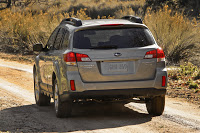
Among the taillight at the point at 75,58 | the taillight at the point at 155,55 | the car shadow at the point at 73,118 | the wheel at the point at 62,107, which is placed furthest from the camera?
the wheel at the point at 62,107

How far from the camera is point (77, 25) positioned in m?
8.08

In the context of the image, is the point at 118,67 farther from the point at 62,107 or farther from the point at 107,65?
the point at 62,107

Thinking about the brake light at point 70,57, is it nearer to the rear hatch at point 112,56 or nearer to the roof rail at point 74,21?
the rear hatch at point 112,56

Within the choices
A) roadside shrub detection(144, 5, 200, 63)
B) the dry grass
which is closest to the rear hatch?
the dry grass

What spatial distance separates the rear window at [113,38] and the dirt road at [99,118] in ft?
4.24

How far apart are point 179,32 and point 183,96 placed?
6.57 metres

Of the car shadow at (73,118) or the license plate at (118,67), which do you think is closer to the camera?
the car shadow at (73,118)

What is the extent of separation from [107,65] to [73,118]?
4.23ft

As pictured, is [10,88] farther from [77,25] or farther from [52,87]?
[77,25]

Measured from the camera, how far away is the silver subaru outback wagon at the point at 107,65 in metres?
7.59

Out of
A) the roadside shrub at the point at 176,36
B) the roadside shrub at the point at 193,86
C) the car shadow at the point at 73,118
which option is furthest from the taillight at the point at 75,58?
the roadside shrub at the point at 176,36

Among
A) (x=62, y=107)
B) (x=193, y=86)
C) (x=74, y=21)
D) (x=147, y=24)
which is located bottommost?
(x=193, y=86)

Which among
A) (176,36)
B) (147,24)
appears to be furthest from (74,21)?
(147,24)

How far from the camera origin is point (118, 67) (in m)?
7.62
